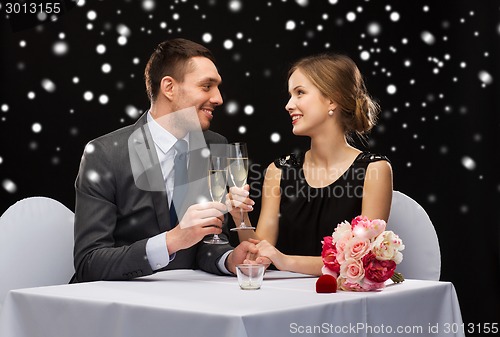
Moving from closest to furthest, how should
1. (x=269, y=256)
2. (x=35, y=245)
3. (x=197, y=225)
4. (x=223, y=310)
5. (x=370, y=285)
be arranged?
(x=223, y=310) → (x=370, y=285) → (x=197, y=225) → (x=269, y=256) → (x=35, y=245)

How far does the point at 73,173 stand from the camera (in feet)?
12.3

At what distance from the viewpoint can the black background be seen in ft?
12.1

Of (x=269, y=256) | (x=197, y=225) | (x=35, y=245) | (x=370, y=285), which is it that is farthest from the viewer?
(x=35, y=245)

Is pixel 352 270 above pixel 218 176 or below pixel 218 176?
below

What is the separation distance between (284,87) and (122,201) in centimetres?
155

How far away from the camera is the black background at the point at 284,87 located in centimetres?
370

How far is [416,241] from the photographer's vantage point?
9.20 feet

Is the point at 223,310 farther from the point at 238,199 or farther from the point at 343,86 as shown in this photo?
the point at 343,86

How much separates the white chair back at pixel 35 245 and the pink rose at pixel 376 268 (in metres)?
1.22

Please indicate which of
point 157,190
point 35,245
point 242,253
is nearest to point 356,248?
point 242,253

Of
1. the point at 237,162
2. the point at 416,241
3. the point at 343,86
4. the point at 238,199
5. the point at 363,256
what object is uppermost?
the point at 343,86

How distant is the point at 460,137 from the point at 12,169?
7.61ft

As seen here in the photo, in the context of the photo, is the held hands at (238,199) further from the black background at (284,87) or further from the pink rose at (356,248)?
the black background at (284,87)

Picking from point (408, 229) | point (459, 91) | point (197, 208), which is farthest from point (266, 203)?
point (459, 91)
